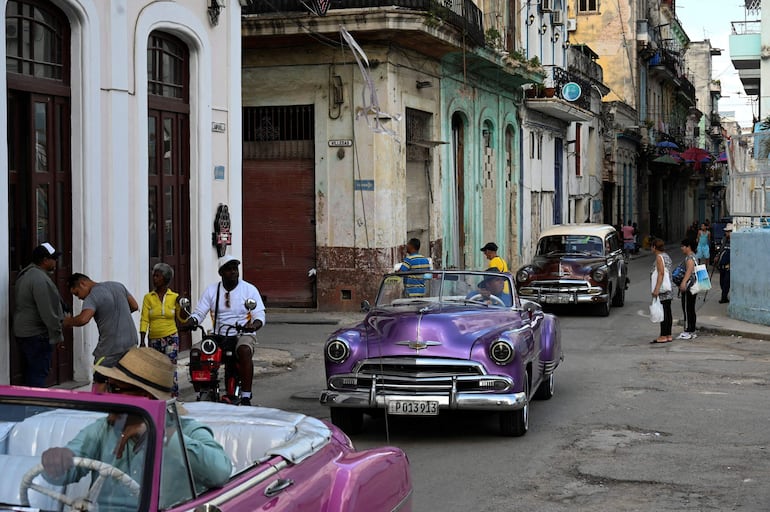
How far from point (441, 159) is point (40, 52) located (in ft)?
47.1

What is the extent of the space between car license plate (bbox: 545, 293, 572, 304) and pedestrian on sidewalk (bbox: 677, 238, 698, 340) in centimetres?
364

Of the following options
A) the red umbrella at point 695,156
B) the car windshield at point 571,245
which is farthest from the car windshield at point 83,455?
the red umbrella at point 695,156

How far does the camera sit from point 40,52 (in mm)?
12133

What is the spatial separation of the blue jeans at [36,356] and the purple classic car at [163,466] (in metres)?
5.98

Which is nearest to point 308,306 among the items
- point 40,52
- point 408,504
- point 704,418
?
point 40,52

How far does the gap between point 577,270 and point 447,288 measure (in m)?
10.8

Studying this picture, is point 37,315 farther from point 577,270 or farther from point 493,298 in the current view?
point 577,270

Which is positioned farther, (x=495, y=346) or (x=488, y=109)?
(x=488, y=109)

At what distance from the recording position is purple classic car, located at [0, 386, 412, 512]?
3.85m

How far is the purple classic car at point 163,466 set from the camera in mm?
3854

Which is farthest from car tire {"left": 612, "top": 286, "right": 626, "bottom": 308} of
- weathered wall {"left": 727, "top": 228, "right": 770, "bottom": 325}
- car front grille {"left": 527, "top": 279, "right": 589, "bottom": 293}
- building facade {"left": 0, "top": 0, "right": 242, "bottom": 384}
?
building facade {"left": 0, "top": 0, "right": 242, "bottom": 384}

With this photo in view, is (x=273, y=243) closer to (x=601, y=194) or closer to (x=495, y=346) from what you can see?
(x=495, y=346)

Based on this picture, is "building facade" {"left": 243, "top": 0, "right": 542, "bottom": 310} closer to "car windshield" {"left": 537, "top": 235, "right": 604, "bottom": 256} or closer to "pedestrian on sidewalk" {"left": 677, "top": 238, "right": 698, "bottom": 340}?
"car windshield" {"left": 537, "top": 235, "right": 604, "bottom": 256}

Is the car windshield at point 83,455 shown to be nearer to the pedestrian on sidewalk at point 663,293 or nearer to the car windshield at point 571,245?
the pedestrian on sidewalk at point 663,293
